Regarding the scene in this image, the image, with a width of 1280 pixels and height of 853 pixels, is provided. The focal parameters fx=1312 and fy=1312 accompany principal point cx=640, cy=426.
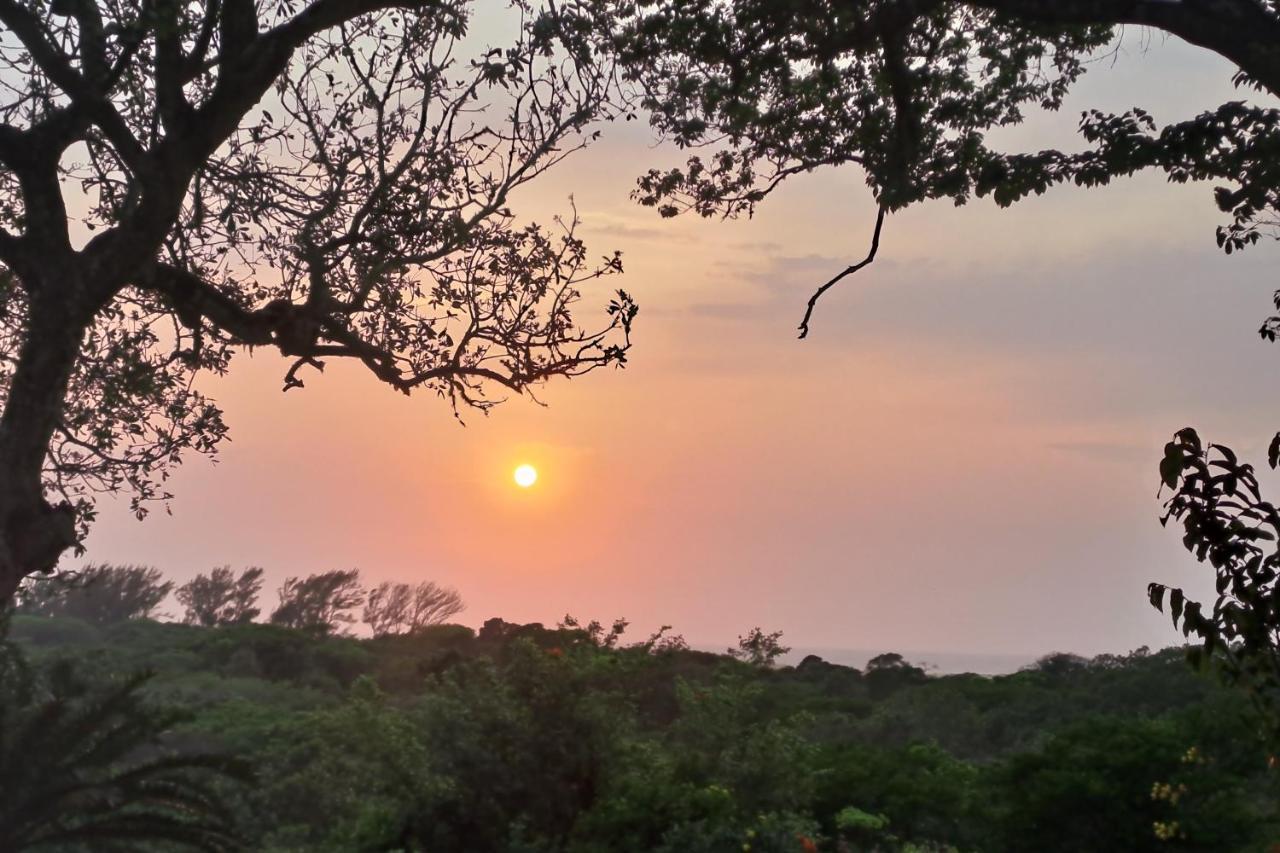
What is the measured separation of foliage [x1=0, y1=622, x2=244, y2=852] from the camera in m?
7.46

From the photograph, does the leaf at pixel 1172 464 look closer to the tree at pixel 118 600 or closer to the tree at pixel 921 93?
the tree at pixel 921 93

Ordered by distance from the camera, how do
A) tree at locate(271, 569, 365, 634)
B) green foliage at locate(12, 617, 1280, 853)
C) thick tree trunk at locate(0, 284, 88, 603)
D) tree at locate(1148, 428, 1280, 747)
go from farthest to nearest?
tree at locate(271, 569, 365, 634) < green foliage at locate(12, 617, 1280, 853) < thick tree trunk at locate(0, 284, 88, 603) < tree at locate(1148, 428, 1280, 747)

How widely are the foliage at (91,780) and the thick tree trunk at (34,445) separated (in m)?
0.87

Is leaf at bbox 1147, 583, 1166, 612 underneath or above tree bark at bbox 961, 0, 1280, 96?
underneath

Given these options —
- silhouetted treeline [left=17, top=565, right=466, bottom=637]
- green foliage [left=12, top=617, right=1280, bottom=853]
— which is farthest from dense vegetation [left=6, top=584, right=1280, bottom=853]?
silhouetted treeline [left=17, top=565, right=466, bottom=637]

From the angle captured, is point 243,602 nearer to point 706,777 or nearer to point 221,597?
point 221,597

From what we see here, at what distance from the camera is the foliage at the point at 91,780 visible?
746 cm

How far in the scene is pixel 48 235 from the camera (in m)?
8.09

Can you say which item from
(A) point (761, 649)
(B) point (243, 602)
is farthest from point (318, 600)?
(A) point (761, 649)

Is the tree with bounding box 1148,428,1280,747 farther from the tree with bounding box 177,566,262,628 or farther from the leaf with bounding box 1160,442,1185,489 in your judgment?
the tree with bounding box 177,566,262,628

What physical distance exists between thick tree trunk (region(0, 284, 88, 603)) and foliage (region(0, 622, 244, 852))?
870 millimetres

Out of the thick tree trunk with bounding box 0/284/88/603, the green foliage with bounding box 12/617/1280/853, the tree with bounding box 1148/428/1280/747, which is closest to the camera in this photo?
the tree with bounding box 1148/428/1280/747

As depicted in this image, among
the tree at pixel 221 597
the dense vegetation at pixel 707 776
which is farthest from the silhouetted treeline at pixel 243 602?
the dense vegetation at pixel 707 776

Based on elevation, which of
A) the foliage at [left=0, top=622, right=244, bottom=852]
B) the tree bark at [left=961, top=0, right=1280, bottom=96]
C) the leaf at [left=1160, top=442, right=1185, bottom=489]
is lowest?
the foliage at [left=0, top=622, right=244, bottom=852]
